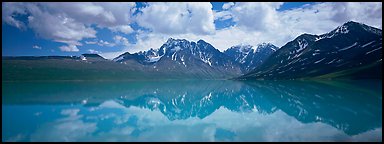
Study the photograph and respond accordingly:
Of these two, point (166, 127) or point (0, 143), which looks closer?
point (0, 143)

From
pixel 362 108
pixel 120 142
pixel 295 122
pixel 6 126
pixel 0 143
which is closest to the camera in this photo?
pixel 0 143

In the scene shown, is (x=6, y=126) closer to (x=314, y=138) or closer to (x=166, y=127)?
(x=166, y=127)

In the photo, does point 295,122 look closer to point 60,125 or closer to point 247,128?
point 247,128

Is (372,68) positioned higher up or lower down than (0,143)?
higher up

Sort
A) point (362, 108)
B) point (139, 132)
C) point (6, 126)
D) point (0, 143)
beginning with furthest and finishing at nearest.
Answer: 1. point (362, 108)
2. point (6, 126)
3. point (139, 132)
4. point (0, 143)

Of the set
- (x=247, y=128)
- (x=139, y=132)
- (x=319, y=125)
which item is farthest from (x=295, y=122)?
(x=139, y=132)

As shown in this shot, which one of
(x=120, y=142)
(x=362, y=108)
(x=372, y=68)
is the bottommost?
(x=120, y=142)

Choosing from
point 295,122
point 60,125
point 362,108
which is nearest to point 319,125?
point 295,122

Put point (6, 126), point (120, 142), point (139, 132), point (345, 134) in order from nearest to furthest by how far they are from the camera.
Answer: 1. point (120, 142)
2. point (345, 134)
3. point (139, 132)
4. point (6, 126)

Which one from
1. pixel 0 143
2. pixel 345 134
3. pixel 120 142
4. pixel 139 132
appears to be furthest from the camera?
pixel 139 132
